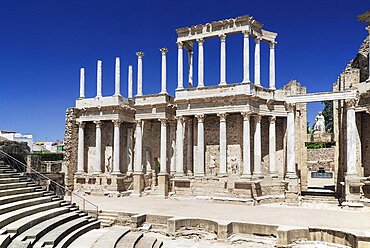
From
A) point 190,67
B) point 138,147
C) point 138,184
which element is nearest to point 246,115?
point 190,67

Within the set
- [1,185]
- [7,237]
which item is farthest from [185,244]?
[1,185]

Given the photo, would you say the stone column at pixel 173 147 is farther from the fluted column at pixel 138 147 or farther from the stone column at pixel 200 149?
the stone column at pixel 200 149

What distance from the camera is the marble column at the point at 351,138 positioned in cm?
2105

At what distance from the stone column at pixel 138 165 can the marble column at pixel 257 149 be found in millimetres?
8547

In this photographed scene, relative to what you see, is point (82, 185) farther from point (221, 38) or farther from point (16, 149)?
point (221, 38)

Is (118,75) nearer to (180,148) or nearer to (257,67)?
(180,148)

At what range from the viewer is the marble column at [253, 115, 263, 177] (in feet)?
74.9

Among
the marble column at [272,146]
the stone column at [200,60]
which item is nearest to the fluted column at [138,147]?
the stone column at [200,60]

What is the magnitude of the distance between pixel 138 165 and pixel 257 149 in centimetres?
903

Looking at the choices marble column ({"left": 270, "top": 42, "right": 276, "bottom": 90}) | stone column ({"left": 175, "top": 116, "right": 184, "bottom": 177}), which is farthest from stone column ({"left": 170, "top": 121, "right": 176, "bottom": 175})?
marble column ({"left": 270, "top": 42, "right": 276, "bottom": 90})

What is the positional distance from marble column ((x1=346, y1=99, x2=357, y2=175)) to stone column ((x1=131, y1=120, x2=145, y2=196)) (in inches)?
550

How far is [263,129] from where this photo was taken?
24.8 m

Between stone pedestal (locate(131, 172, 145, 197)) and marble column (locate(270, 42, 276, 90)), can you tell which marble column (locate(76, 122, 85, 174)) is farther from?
marble column (locate(270, 42, 276, 90))

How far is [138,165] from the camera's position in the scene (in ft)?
87.6
